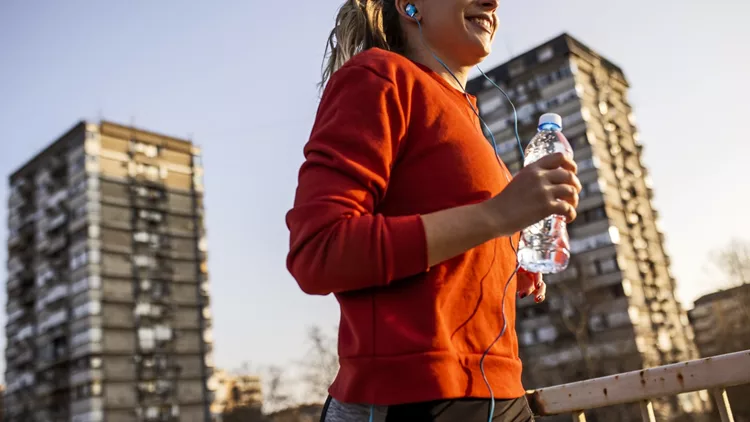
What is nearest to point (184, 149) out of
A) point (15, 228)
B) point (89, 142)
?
point (89, 142)

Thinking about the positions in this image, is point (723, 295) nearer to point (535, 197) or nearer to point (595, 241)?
point (595, 241)

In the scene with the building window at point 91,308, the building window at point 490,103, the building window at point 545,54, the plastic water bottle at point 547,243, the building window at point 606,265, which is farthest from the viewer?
the building window at point 91,308

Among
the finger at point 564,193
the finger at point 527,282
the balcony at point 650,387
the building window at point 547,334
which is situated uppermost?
the building window at point 547,334

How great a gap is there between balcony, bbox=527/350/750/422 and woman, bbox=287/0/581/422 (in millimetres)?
945

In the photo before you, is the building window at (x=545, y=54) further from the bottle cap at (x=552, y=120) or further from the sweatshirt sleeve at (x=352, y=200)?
the sweatshirt sleeve at (x=352, y=200)

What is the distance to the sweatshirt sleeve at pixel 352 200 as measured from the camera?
1117mm

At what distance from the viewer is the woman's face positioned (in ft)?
5.19

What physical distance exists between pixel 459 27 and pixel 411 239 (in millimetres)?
673

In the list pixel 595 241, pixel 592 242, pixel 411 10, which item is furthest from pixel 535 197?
pixel 592 242

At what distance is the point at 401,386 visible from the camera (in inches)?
44.7

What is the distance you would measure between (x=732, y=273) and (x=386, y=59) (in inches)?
1842

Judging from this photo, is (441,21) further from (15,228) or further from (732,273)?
(15,228)

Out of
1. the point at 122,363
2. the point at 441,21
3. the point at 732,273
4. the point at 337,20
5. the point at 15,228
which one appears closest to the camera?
the point at 441,21

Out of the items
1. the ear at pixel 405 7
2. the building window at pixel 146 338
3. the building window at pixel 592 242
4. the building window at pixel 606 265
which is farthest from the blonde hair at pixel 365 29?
the building window at pixel 146 338
